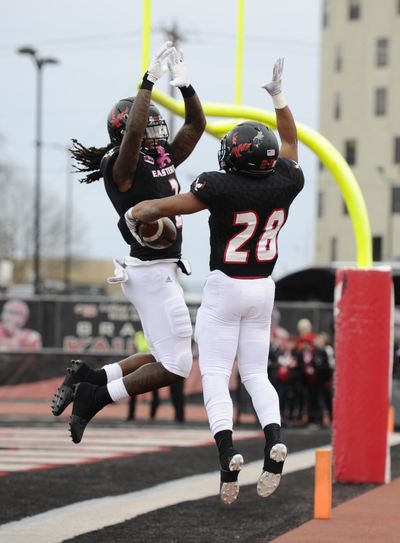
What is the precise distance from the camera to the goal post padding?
1213 cm

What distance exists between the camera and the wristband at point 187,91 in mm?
7512

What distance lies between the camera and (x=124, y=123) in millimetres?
7484

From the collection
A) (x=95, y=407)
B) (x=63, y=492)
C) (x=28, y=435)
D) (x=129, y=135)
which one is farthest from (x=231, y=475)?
(x=28, y=435)

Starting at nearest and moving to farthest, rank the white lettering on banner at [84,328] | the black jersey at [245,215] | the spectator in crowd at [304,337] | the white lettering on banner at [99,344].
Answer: the black jersey at [245,215]
the spectator in crowd at [304,337]
the white lettering on banner at [99,344]
the white lettering on banner at [84,328]

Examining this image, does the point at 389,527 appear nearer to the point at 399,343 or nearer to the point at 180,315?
the point at 180,315

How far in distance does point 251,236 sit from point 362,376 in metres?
5.37

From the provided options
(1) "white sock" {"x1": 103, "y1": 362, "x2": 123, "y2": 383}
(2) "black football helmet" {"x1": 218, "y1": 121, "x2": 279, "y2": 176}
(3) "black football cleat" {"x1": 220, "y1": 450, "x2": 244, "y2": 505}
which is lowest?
(3) "black football cleat" {"x1": 220, "y1": 450, "x2": 244, "y2": 505}

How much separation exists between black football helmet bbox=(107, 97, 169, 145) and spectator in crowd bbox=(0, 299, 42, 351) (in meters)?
18.0

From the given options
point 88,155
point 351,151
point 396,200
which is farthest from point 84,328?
point 351,151

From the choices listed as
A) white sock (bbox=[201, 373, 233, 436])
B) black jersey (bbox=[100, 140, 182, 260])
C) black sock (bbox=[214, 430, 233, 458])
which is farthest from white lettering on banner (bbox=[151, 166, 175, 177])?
black sock (bbox=[214, 430, 233, 458])

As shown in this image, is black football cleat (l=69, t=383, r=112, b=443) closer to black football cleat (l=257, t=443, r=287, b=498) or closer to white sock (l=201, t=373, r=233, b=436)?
white sock (l=201, t=373, r=233, b=436)

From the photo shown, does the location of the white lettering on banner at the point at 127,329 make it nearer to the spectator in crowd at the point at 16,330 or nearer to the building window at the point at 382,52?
the spectator in crowd at the point at 16,330

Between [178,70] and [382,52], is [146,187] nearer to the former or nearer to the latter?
[178,70]

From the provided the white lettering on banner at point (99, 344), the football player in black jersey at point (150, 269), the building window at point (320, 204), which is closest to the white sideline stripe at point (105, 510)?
the football player in black jersey at point (150, 269)
